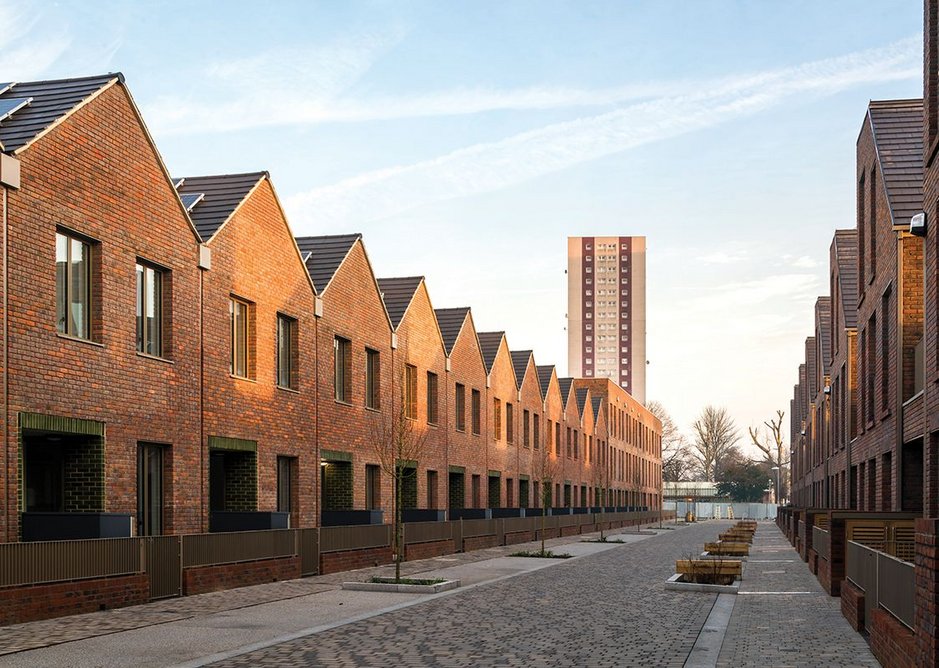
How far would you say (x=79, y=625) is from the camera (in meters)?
14.6

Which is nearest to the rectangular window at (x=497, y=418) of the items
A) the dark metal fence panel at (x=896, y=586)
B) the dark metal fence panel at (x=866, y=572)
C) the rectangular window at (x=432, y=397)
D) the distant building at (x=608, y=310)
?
the rectangular window at (x=432, y=397)

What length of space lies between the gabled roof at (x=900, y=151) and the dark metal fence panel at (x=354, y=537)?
13317 mm

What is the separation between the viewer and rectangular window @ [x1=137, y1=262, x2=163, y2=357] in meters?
20.1

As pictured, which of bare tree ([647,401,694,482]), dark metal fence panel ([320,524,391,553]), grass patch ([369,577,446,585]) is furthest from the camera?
bare tree ([647,401,694,482])

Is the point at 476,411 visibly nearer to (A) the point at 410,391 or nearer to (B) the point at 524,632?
(A) the point at 410,391

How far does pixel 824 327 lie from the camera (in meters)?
50.1

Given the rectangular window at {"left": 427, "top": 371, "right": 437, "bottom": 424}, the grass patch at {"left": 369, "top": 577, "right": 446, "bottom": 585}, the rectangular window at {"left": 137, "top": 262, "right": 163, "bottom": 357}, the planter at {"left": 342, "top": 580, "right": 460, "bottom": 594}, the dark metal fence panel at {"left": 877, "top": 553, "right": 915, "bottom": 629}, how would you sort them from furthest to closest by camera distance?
1. the rectangular window at {"left": 427, "top": 371, "right": 437, "bottom": 424}
2. the grass patch at {"left": 369, "top": 577, "right": 446, "bottom": 585}
3. the rectangular window at {"left": 137, "top": 262, "right": 163, "bottom": 357}
4. the planter at {"left": 342, "top": 580, "right": 460, "bottom": 594}
5. the dark metal fence panel at {"left": 877, "top": 553, "right": 915, "bottom": 629}

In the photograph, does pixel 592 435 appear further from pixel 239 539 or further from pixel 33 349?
pixel 33 349

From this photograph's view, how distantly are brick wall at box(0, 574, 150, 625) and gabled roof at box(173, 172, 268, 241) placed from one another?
761cm

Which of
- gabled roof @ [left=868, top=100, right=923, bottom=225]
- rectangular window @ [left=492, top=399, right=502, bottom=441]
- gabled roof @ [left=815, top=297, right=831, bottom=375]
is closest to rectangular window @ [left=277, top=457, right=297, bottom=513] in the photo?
gabled roof @ [left=868, top=100, right=923, bottom=225]

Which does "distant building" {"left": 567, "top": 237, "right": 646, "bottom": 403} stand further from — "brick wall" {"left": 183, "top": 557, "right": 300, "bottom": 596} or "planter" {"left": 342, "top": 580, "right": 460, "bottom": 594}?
"planter" {"left": 342, "top": 580, "right": 460, "bottom": 594}

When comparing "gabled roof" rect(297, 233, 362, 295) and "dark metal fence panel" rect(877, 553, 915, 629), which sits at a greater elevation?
"gabled roof" rect(297, 233, 362, 295)

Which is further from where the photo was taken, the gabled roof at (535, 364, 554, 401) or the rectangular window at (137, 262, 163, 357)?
the gabled roof at (535, 364, 554, 401)

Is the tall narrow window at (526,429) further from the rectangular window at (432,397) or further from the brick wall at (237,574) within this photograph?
the brick wall at (237,574)
